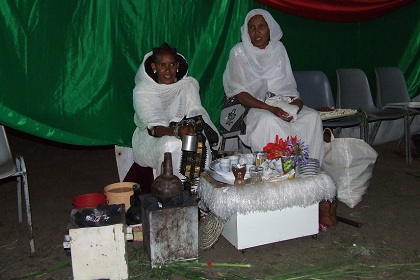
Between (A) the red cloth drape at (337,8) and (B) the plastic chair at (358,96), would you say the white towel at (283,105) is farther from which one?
(B) the plastic chair at (358,96)

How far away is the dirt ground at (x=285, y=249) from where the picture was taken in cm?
298

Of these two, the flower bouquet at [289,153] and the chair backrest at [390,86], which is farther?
the chair backrest at [390,86]

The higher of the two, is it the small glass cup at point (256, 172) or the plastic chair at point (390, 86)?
the plastic chair at point (390, 86)

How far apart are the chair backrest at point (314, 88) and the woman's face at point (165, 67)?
145cm

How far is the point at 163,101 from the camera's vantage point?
13.0ft

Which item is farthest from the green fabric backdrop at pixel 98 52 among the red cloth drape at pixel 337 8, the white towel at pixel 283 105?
the white towel at pixel 283 105

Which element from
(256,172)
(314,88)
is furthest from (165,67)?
(314,88)

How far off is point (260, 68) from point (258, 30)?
0.32 m

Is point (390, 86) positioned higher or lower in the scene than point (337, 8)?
lower

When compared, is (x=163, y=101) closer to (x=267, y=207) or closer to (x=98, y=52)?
(x=98, y=52)

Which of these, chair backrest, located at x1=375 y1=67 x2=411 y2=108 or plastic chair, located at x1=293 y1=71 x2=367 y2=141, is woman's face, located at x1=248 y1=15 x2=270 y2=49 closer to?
plastic chair, located at x1=293 y1=71 x2=367 y2=141

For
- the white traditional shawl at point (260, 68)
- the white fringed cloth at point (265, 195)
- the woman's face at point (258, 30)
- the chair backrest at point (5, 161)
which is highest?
the woman's face at point (258, 30)

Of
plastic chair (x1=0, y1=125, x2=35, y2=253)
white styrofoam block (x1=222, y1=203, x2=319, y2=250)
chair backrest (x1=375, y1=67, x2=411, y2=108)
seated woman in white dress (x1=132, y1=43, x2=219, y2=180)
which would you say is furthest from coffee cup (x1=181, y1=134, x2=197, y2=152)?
chair backrest (x1=375, y1=67, x2=411, y2=108)

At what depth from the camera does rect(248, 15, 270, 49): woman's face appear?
432 cm
